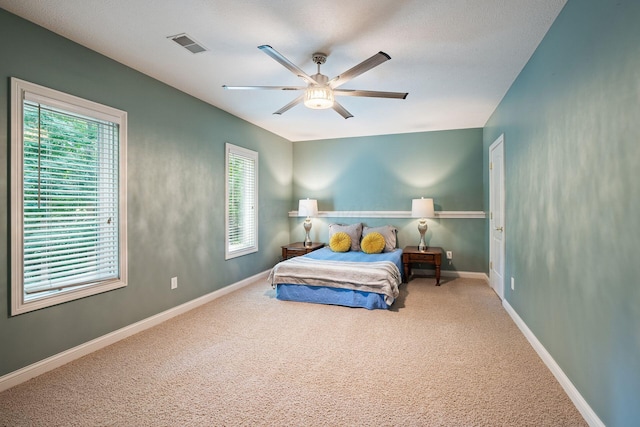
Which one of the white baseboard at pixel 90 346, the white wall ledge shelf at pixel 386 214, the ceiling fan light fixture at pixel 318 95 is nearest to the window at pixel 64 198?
the white baseboard at pixel 90 346

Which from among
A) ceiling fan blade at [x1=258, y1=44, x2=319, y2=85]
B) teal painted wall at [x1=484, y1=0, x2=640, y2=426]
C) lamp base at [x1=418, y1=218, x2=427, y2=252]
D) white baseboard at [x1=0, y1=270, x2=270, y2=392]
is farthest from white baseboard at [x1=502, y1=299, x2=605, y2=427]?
white baseboard at [x1=0, y1=270, x2=270, y2=392]

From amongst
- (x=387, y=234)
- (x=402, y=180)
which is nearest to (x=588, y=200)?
(x=387, y=234)

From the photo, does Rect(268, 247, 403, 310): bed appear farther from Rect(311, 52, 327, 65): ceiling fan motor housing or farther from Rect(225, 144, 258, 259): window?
Rect(311, 52, 327, 65): ceiling fan motor housing

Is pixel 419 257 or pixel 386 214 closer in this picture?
pixel 419 257

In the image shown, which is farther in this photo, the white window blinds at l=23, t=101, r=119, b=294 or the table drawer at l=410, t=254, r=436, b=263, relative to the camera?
the table drawer at l=410, t=254, r=436, b=263

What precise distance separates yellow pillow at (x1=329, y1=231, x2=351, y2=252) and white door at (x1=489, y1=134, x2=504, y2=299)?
2127mm

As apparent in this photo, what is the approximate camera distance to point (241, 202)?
4926 mm

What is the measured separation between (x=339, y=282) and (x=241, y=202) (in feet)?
6.68

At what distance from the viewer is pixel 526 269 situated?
2973mm

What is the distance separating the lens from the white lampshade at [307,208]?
5797 mm

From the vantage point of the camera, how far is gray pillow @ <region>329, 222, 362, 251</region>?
5477 millimetres

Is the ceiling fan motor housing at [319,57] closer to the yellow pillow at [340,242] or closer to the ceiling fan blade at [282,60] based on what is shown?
the ceiling fan blade at [282,60]

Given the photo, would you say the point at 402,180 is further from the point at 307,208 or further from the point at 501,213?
the point at 501,213

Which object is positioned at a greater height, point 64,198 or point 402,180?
point 402,180
